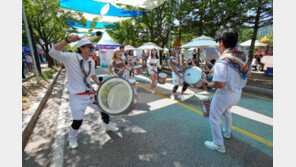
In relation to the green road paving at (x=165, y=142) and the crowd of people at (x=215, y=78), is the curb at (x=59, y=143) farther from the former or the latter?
the crowd of people at (x=215, y=78)

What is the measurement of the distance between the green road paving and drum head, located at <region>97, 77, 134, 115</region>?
842mm

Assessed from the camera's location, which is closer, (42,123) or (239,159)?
(239,159)

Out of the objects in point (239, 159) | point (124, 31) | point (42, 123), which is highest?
point (124, 31)

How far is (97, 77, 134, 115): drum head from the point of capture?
7.55 feet

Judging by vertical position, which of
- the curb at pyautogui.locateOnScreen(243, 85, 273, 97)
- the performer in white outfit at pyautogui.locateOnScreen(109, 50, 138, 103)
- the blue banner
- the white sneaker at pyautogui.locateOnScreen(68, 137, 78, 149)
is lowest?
the white sneaker at pyautogui.locateOnScreen(68, 137, 78, 149)

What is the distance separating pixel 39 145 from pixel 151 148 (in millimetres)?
2237

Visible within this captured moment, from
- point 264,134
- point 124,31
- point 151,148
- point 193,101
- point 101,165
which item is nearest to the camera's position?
point 101,165

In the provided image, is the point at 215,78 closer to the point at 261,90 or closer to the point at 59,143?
the point at 59,143

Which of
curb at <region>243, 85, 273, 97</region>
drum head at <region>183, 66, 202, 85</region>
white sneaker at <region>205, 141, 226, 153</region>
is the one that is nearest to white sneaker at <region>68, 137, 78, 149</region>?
white sneaker at <region>205, 141, 226, 153</region>

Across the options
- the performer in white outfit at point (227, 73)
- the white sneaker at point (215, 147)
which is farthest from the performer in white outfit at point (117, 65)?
the performer in white outfit at point (227, 73)

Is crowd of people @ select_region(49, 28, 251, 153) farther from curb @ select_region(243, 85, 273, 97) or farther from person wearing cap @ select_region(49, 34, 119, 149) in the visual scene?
curb @ select_region(243, 85, 273, 97)

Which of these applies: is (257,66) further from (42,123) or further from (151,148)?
(42,123)

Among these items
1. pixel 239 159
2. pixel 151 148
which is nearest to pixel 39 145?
pixel 151 148

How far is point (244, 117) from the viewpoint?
381 cm
